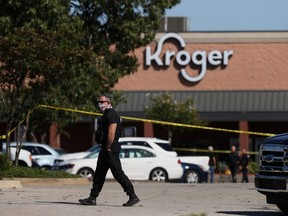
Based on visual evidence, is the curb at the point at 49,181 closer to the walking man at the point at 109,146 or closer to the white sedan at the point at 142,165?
the white sedan at the point at 142,165

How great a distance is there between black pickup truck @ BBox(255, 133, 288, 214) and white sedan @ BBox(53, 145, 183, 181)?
18972mm

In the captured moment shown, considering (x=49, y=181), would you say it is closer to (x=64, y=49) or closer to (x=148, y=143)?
(x=64, y=49)

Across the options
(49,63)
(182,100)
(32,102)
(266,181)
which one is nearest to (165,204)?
(266,181)

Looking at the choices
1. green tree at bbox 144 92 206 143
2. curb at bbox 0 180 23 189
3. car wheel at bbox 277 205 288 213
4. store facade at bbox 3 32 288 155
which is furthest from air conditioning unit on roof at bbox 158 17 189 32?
car wheel at bbox 277 205 288 213

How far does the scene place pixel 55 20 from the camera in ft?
96.7

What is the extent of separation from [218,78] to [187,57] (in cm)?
233

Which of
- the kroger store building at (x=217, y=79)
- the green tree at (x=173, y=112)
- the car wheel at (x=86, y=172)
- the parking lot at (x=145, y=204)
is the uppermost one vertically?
the kroger store building at (x=217, y=79)

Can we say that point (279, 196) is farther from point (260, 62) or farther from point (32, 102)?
point (260, 62)

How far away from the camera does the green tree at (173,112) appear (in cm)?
5194

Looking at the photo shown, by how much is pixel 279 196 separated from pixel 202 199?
4068 mm

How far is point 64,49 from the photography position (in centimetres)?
2527

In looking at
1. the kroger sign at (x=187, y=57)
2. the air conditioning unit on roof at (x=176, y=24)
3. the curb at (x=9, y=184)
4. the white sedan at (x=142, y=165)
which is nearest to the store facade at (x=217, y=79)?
the kroger sign at (x=187, y=57)

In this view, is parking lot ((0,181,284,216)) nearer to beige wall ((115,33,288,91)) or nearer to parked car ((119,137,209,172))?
parked car ((119,137,209,172))

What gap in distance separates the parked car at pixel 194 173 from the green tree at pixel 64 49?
3.64m
